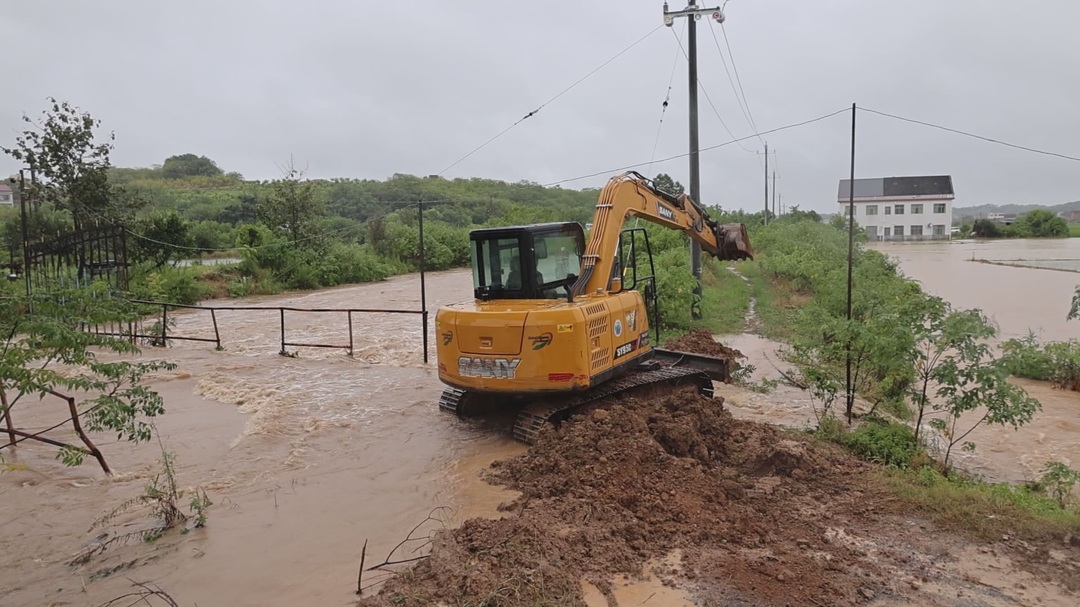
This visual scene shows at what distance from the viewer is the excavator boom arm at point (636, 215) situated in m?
8.46

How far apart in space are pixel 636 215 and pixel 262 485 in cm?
550

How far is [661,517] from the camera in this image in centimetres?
574

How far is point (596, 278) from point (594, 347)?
3.47 ft

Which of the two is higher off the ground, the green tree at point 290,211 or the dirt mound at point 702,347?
the green tree at point 290,211

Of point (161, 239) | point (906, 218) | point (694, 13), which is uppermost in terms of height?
point (694, 13)

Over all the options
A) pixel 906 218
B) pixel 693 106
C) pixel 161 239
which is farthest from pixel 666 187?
pixel 906 218

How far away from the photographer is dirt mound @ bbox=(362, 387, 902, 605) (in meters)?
4.61

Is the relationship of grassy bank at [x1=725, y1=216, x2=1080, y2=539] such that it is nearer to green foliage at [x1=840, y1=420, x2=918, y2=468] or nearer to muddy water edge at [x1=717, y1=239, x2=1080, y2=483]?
green foliage at [x1=840, y1=420, x2=918, y2=468]

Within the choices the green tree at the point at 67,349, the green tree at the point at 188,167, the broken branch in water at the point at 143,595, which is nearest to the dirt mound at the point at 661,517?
the broken branch in water at the point at 143,595

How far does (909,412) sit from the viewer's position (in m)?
10.6

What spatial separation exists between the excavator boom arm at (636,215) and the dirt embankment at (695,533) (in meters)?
1.80

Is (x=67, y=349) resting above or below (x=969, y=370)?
above

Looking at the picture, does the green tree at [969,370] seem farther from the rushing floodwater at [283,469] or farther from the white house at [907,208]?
the white house at [907,208]

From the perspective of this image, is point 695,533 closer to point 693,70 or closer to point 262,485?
point 262,485
